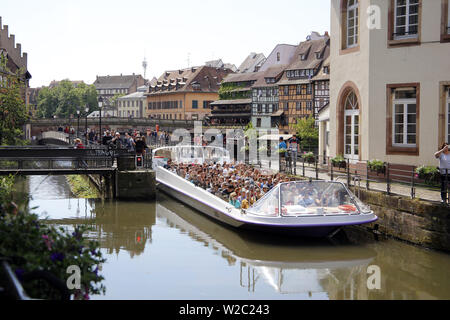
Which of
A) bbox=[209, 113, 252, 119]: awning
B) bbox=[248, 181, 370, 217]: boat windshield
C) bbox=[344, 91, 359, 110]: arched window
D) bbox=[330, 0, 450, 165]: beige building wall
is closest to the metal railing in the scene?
bbox=[330, 0, 450, 165]: beige building wall

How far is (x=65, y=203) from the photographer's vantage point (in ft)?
81.5

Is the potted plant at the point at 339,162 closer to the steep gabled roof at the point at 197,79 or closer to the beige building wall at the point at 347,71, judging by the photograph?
the beige building wall at the point at 347,71

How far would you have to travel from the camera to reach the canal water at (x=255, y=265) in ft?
36.5

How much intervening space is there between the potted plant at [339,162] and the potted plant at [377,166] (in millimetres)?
1864

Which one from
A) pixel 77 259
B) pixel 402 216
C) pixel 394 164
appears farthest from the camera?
pixel 394 164

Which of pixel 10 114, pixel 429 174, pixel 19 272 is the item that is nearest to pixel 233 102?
pixel 10 114

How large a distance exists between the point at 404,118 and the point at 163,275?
29.6 ft

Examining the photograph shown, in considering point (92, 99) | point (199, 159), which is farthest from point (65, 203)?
point (92, 99)

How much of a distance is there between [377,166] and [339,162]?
2.43 m

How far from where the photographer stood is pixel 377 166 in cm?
1753

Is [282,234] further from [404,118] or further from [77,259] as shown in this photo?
[77,259]

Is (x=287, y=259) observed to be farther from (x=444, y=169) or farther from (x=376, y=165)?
(x=376, y=165)

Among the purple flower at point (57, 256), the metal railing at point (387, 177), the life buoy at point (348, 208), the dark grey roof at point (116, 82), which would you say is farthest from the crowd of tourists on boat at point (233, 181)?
the dark grey roof at point (116, 82)

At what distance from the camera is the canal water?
11133mm
